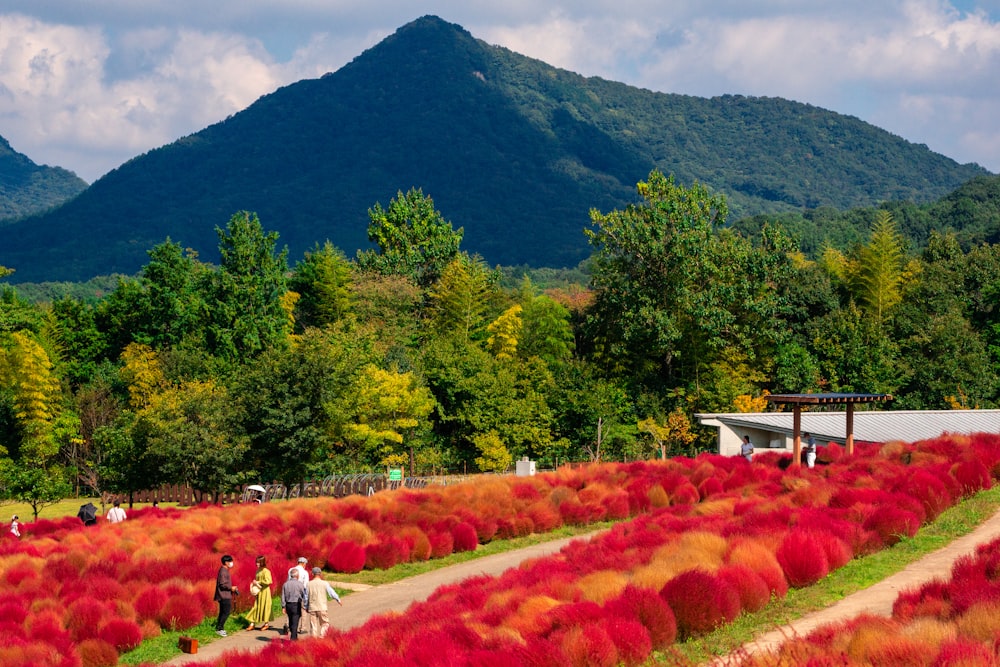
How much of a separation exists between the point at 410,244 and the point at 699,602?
76200 millimetres

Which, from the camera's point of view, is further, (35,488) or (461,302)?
(461,302)

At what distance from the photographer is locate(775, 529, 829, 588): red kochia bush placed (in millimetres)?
17375

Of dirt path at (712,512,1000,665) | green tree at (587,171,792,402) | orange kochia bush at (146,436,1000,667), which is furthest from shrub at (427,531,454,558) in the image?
green tree at (587,171,792,402)

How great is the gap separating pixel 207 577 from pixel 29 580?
12.6ft

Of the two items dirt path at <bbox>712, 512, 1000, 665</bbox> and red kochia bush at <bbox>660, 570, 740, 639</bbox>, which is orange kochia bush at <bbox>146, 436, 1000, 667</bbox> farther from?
dirt path at <bbox>712, 512, 1000, 665</bbox>

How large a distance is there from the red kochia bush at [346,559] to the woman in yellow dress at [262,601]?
4989 millimetres

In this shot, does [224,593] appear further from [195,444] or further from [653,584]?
[195,444]

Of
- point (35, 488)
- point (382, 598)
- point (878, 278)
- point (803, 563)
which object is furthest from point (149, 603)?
point (878, 278)

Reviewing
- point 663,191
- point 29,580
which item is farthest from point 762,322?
point 29,580

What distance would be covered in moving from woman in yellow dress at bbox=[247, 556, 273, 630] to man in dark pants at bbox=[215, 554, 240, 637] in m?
0.47

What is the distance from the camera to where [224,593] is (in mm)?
20578

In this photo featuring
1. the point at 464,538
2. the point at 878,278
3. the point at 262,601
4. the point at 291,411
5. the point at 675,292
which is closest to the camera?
the point at 262,601

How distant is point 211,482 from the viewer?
161 feet

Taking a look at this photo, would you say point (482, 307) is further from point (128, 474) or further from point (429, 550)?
point (429, 550)
